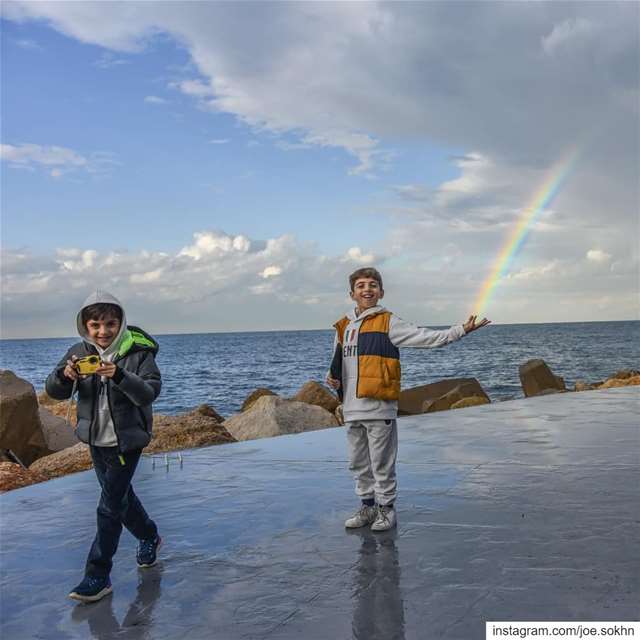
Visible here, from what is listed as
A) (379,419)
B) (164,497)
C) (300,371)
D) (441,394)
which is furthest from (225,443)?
(300,371)

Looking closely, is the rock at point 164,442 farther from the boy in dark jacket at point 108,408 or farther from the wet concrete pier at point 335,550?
the boy in dark jacket at point 108,408

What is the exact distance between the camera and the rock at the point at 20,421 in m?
10.3

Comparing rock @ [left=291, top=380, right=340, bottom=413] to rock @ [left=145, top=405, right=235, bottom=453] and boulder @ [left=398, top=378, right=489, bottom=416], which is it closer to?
boulder @ [left=398, top=378, right=489, bottom=416]

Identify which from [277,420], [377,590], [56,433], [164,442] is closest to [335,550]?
[377,590]

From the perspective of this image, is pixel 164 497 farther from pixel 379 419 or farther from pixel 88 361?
pixel 88 361

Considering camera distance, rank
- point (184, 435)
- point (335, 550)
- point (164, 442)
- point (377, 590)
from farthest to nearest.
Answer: point (184, 435) → point (164, 442) → point (335, 550) → point (377, 590)

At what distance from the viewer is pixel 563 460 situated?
6781 millimetres

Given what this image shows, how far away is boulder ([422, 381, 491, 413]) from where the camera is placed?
52.9 ft

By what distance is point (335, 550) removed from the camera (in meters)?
4.37

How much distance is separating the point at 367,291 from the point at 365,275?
0.36 feet

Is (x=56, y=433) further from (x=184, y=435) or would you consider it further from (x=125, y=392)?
(x=125, y=392)

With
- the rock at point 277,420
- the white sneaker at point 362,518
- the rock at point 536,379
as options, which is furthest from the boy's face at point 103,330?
the rock at point 536,379

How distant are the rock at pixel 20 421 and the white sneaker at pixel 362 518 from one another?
22.5ft

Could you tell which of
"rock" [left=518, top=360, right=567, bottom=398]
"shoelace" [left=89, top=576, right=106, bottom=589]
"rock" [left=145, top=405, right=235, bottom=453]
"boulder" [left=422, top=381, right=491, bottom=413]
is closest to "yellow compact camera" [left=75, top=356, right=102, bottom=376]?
"shoelace" [left=89, top=576, right=106, bottom=589]
